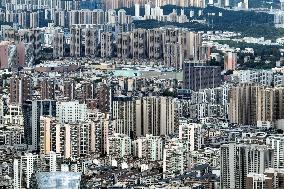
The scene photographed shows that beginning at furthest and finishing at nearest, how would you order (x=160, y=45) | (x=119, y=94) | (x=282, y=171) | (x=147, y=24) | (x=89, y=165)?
(x=147, y=24), (x=160, y=45), (x=119, y=94), (x=89, y=165), (x=282, y=171)

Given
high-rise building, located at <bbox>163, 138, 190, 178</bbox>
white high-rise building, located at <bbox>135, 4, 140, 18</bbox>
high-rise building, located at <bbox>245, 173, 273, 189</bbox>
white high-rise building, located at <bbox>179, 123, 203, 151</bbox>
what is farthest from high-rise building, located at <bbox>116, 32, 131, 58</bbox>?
high-rise building, located at <bbox>245, 173, 273, 189</bbox>

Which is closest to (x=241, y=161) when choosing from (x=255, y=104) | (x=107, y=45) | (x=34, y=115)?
(x=34, y=115)

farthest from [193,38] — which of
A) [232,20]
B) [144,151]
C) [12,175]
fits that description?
[12,175]

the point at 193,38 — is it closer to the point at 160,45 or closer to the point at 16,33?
the point at 160,45

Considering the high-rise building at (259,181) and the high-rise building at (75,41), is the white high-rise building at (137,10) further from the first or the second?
the high-rise building at (259,181)

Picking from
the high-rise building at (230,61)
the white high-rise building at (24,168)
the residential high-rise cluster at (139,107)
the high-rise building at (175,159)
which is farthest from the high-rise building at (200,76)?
the white high-rise building at (24,168)

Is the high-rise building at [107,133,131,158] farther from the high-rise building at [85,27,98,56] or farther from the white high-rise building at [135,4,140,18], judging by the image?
the white high-rise building at [135,4,140,18]
